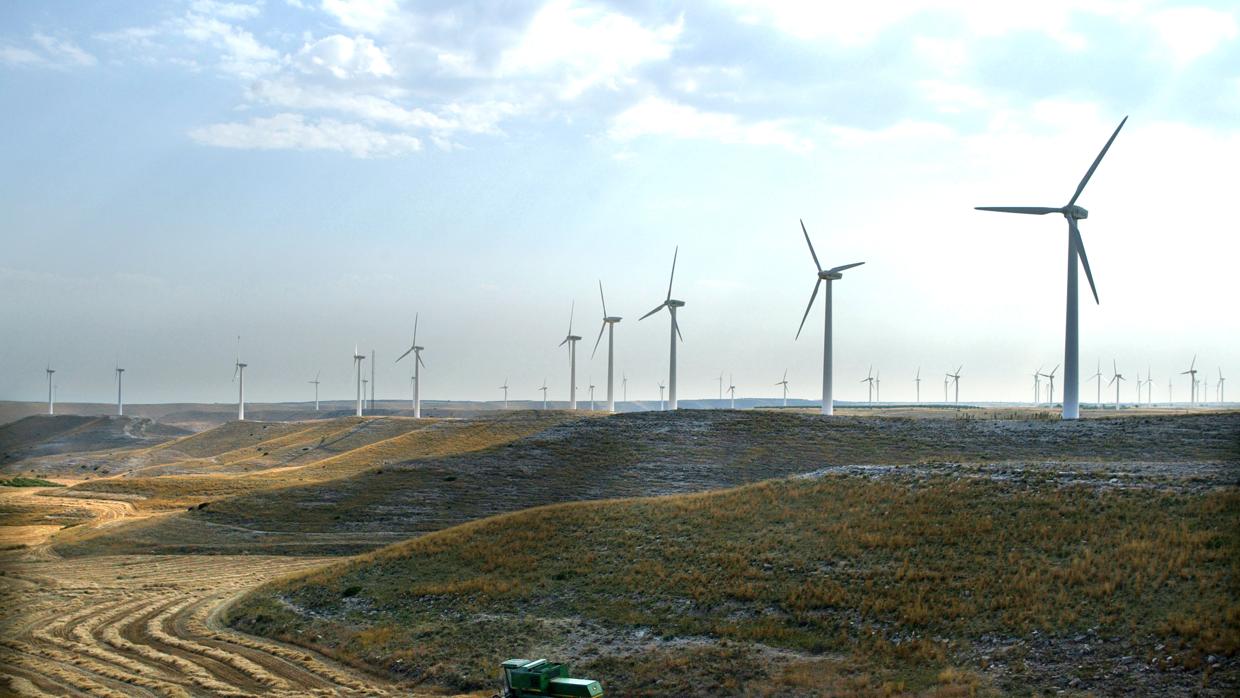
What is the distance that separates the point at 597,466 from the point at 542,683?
60590mm

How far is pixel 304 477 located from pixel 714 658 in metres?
79.0

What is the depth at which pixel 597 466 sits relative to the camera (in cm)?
8400

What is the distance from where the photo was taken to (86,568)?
188 feet

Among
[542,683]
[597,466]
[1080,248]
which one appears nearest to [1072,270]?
[1080,248]

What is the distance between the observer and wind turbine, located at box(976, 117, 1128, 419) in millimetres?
83500

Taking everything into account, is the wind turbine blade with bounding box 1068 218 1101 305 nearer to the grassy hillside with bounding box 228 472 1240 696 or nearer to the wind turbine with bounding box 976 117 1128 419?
the wind turbine with bounding box 976 117 1128 419

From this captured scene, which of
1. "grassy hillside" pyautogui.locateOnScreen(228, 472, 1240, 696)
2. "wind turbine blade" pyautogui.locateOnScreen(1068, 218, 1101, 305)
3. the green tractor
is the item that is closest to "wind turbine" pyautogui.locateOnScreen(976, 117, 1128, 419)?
"wind turbine blade" pyautogui.locateOnScreen(1068, 218, 1101, 305)

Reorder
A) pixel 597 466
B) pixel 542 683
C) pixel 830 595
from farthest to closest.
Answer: pixel 597 466
pixel 830 595
pixel 542 683

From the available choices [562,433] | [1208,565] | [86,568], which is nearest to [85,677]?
[86,568]

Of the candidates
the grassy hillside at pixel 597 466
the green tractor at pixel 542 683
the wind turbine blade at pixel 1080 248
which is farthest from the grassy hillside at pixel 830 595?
the wind turbine blade at pixel 1080 248

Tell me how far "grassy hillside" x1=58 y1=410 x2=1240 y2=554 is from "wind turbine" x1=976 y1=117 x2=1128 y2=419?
3.91 meters

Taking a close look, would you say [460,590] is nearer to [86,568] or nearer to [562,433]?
[86,568]

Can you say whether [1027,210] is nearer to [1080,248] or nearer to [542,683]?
[1080,248]

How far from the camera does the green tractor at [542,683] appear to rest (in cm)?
2284
